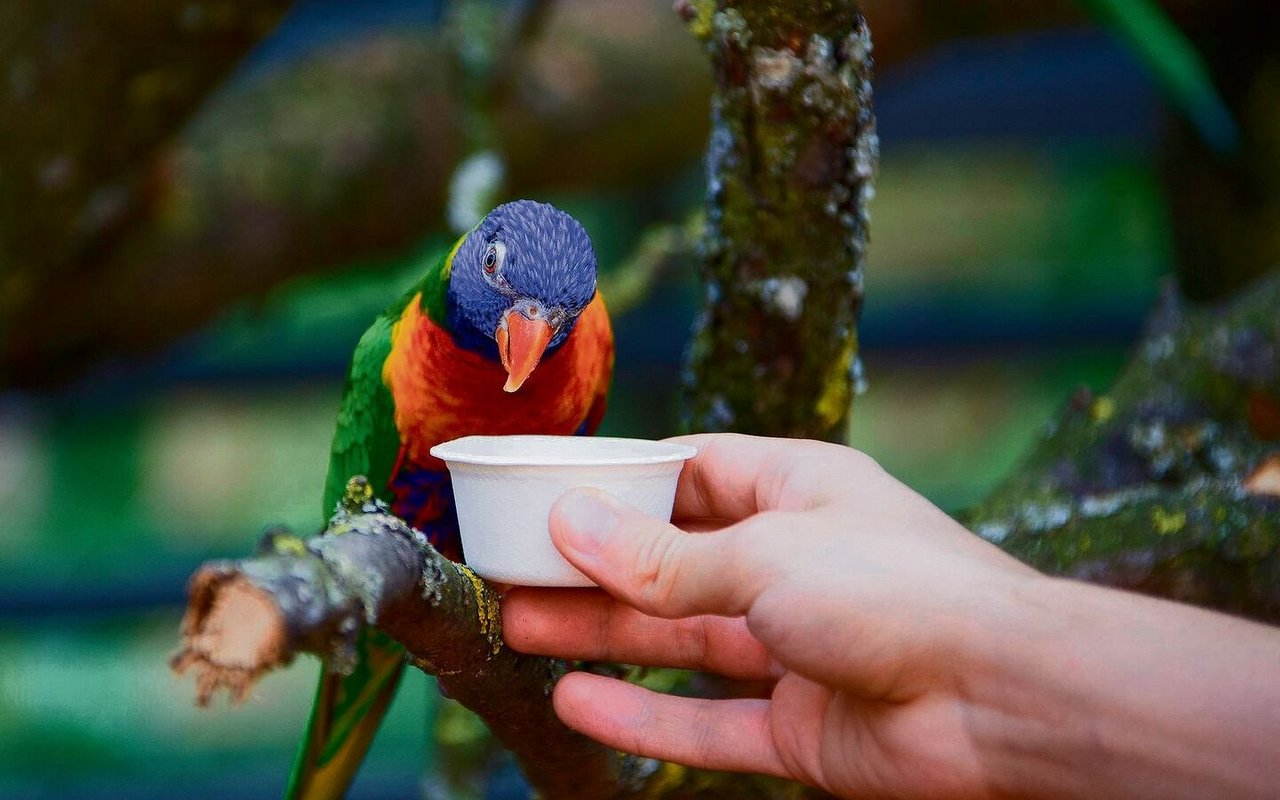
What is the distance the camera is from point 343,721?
1764mm

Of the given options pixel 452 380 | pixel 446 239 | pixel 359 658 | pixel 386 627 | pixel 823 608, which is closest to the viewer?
pixel 386 627

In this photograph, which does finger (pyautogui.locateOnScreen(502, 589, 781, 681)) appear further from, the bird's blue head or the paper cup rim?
the bird's blue head

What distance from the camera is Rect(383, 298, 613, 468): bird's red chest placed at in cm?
155

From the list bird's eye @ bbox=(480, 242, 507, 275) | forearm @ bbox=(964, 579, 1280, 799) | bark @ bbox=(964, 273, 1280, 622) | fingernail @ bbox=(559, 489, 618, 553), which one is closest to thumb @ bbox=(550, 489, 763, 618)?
fingernail @ bbox=(559, 489, 618, 553)

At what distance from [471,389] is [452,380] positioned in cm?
3

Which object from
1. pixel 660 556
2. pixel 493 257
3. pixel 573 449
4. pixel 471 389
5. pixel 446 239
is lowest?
pixel 660 556

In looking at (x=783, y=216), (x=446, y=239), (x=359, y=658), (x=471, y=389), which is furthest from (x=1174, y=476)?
(x=446, y=239)

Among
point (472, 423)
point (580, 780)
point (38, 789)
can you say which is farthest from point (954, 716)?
point (38, 789)

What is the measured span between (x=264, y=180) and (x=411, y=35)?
621 mm

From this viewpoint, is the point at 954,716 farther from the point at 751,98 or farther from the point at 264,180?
the point at 264,180

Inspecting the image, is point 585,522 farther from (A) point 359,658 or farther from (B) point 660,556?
(A) point 359,658

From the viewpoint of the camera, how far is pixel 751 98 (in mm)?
1258

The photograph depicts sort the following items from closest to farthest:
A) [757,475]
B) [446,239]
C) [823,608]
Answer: [823,608] → [757,475] → [446,239]

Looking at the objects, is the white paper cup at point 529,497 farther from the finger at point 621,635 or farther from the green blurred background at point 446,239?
the green blurred background at point 446,239
